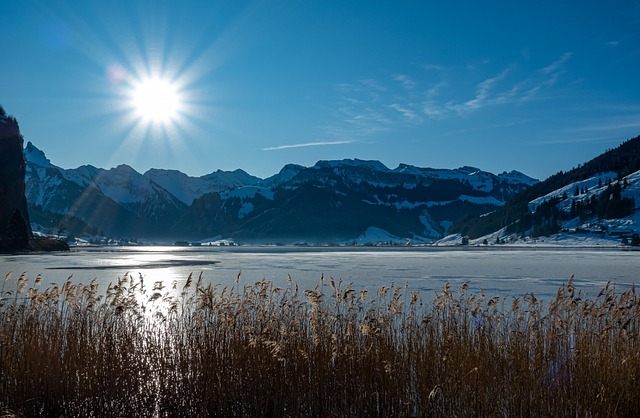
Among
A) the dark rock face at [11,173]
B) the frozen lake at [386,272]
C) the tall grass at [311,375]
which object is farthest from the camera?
the dark rock face at [11,173]

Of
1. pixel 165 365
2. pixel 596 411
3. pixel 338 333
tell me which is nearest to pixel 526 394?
pixel 596 411

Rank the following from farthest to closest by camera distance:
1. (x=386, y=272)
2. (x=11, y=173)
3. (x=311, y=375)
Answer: (x=11, y=173) < (x=386, y=272) < (x=311, y=375)

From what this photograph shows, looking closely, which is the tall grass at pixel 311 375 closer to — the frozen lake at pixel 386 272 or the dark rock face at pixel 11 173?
the frozen lake at pixel 386 272

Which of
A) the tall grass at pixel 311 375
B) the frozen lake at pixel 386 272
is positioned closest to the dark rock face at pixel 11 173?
the frozen lake at pixel 386 272

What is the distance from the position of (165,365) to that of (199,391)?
4.46 ft

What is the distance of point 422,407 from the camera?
31.8ft

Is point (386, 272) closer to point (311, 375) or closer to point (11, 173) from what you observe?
point (311, 375)

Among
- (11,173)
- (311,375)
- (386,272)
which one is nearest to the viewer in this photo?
(311,375)

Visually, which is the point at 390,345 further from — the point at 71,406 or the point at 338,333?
the point at 71,406

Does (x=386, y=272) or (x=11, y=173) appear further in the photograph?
(x=11, y=173)

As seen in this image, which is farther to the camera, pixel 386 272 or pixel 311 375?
pixel 386 272

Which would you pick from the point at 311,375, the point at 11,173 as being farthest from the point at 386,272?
the point at 11,173

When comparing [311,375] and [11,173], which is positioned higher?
[11,173]

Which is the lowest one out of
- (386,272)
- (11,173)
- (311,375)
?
(386,272)
